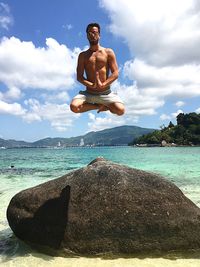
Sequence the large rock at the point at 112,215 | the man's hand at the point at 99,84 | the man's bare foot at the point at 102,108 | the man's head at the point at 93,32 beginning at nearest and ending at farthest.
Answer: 1. the man's head at the point at 93,32
2. the man's hand at the point at 99,84
3. the large rock at the point at 112,215
4. the man's bare foot at the point at 102,108

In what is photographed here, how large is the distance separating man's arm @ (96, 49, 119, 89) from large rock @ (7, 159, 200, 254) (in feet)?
7.18

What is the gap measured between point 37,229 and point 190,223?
11.8 feet

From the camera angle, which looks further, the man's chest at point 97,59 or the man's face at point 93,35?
the man's chest at point 97,59

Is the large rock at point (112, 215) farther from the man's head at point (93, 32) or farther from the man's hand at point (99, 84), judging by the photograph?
the man's head at point (93, 32)

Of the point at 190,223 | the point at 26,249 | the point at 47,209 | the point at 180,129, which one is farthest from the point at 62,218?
the point at 180,129

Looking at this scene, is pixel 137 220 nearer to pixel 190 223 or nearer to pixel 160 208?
pixel 160 208

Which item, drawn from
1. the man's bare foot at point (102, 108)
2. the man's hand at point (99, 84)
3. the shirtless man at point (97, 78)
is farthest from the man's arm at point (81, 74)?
the man's bare foot at point (102, 108)

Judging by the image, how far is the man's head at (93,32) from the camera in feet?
25.8

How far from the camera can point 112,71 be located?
27.1 feet

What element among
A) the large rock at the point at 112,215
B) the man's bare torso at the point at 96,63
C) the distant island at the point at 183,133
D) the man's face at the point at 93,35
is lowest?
the large rock at the point at 112,215

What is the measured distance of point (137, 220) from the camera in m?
8.27

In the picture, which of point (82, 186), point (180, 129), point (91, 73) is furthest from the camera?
point (180, 129)

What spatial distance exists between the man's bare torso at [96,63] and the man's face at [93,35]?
0.77 feet

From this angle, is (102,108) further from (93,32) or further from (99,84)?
(93,32)
